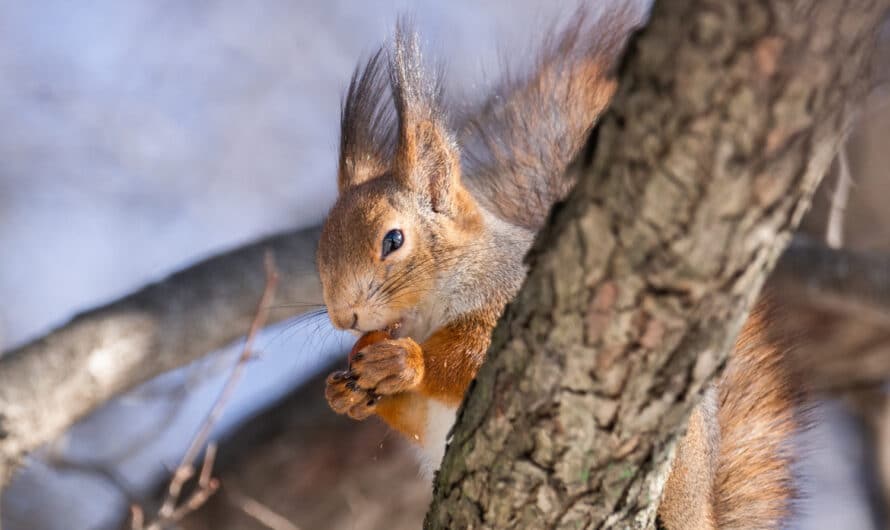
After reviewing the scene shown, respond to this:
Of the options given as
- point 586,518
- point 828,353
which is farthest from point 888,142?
point 586,518

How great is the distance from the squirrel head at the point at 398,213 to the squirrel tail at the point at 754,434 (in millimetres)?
558

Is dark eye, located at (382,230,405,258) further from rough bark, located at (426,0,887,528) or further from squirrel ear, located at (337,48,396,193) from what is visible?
rough bark, located at (426,0,887,528)

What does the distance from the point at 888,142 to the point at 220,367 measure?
272cm

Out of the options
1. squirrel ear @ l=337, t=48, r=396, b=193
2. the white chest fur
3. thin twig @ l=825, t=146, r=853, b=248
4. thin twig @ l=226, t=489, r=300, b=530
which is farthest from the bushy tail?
thin twig @ l=226, t=489, r=300, b=530

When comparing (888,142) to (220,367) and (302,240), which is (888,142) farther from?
(220,367)

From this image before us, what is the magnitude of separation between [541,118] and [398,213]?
54 cm

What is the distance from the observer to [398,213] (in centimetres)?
177

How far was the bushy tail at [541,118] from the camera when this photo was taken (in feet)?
6.88

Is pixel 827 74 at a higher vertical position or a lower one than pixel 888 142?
lower

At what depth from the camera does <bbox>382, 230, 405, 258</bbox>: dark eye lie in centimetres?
173

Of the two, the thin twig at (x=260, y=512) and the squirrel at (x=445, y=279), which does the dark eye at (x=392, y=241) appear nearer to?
the squirrel at (x=445, y=279)

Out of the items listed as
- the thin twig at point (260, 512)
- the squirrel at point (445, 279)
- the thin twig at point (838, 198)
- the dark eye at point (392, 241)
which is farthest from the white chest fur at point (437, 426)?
the thin twig at point (838, 198)

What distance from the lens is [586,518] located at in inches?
44.6

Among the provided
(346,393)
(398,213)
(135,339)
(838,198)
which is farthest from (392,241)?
(838,198)
